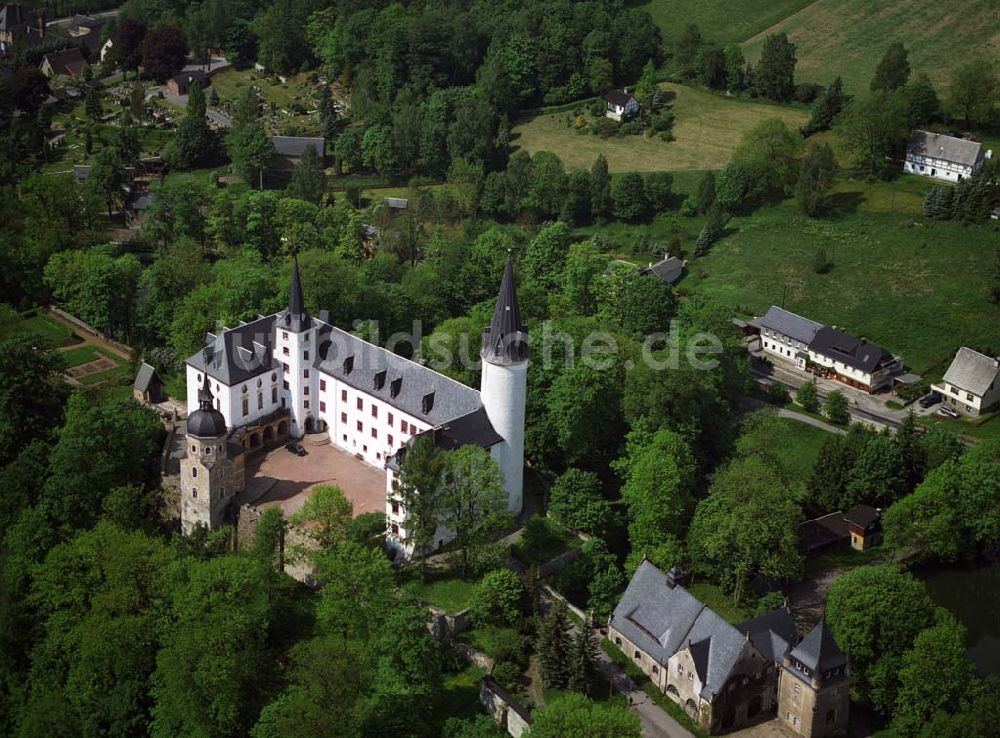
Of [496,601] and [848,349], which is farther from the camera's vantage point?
[848,349]

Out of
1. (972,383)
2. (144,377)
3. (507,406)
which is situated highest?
(507,406)

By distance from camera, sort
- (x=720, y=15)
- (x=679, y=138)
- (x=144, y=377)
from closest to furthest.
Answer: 1. (x=144, y=377)
2. (x=679, y=138)
3. (x=720, y=15)

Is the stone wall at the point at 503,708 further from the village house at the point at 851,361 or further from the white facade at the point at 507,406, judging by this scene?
the village house at the point at 851,361

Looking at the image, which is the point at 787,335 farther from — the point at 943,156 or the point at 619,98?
the point at 619,98

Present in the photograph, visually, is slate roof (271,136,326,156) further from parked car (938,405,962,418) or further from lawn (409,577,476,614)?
lawn (409,577,476,614)

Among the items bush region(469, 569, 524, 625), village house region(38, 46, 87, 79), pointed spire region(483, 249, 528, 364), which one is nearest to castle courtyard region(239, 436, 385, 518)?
bush region(469, 569, 524, 625)

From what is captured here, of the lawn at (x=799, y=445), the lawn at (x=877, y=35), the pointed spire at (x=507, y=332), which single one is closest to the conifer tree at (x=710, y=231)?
the lawn at (x=799, y=445)

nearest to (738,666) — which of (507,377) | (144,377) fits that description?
(507,377)

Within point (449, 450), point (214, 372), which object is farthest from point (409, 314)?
point (449, 450)
